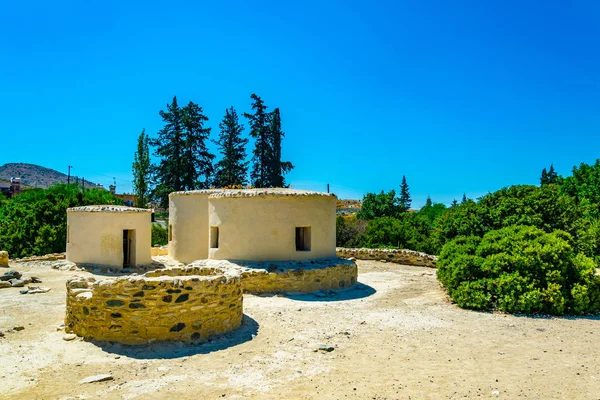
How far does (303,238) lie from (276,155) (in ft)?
79.5

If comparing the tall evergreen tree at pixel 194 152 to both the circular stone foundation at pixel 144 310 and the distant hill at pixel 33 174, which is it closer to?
the circular stone foundation at pixel 144 310

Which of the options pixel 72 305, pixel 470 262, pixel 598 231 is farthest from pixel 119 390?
pixel 598 231

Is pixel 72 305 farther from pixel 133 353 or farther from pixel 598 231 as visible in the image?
pixel 598 231

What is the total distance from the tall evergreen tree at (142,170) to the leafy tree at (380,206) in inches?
752

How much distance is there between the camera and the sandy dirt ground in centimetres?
570

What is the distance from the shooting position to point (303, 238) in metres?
14.5

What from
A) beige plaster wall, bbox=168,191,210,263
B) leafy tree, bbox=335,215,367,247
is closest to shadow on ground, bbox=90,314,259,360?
beige plaster wall, bbox=168,191,210,263

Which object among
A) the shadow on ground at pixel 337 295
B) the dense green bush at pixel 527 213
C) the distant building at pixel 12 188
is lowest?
the shadow on ground at pixel 337 295

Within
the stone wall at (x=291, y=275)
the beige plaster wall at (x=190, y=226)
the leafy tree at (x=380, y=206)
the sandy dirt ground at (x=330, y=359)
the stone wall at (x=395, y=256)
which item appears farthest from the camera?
the leafy tree at (x=380, y=206)

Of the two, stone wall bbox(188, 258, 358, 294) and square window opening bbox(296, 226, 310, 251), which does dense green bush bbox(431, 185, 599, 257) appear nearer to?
stone wall bbox(188, 258, 358, 294)

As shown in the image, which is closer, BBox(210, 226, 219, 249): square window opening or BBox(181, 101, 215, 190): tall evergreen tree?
BBox(210, 226, 219, 249): square window opening

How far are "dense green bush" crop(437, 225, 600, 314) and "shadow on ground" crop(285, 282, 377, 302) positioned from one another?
276cm

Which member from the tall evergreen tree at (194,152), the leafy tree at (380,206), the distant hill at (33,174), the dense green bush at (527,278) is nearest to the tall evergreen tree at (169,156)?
the tall evergreen tree at (194,152)

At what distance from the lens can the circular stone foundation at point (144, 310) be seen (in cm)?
741
